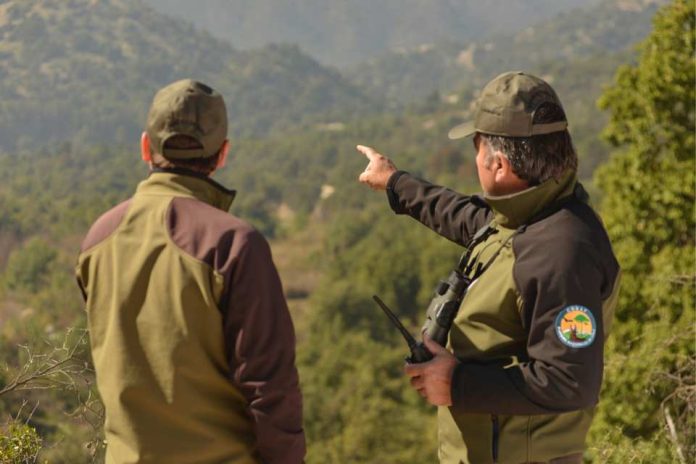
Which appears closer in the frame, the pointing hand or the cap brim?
the cap brim

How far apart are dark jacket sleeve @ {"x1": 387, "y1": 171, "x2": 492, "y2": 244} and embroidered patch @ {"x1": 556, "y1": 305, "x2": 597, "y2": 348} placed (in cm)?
75

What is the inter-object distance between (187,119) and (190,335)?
21.7 inches

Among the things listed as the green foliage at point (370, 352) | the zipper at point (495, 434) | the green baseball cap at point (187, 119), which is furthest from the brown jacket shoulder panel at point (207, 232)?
the green foliage at point (370, 352)

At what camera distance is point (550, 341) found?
217cm

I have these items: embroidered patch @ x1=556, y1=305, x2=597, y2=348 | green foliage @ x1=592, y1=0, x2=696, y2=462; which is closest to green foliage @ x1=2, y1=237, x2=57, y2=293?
green foliage @ x1=592, y1=0, x2=696, y2=462

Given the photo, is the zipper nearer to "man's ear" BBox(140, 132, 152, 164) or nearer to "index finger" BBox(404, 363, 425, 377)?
"index finger" BBox(404, 363, 425, 377)

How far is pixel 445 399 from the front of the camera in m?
2.33

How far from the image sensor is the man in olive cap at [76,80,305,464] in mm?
2150

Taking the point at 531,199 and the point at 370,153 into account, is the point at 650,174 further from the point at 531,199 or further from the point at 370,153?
the point at 531,199

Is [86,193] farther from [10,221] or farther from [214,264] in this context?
[214,264]

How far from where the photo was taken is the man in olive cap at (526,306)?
2170 mm

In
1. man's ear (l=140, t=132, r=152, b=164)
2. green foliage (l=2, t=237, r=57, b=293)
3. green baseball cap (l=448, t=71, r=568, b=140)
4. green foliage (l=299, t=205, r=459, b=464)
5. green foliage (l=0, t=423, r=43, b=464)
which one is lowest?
green foliage (l=2, t=237, r=57, b=293)

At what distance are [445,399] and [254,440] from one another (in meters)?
0.52

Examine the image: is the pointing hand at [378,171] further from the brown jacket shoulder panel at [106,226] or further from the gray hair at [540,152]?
the brown jacket shoulder panel at [106,226]
